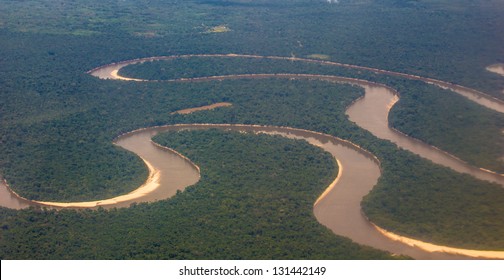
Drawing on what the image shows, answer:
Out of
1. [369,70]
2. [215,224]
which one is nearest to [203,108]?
[369,70]

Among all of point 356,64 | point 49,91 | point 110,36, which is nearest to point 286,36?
point 356,64

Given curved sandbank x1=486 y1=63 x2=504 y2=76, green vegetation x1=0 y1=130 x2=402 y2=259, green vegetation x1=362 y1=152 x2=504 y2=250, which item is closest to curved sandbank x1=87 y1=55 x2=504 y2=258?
Result: green vegetation x1=362 y1=152 x2=504 y2=250

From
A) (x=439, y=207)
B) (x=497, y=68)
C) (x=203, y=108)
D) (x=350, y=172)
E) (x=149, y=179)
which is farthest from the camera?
(x=497, y=68)

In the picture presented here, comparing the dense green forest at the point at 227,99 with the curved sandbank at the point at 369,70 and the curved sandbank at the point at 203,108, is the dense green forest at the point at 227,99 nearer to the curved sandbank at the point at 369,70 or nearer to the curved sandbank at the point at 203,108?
the curved sandbank at the point at 203,108

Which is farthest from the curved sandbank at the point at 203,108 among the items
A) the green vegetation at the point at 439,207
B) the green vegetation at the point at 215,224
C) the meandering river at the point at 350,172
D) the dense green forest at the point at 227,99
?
the green vegetation at the point at 439,207

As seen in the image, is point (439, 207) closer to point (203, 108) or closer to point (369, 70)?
point (203, 108)
